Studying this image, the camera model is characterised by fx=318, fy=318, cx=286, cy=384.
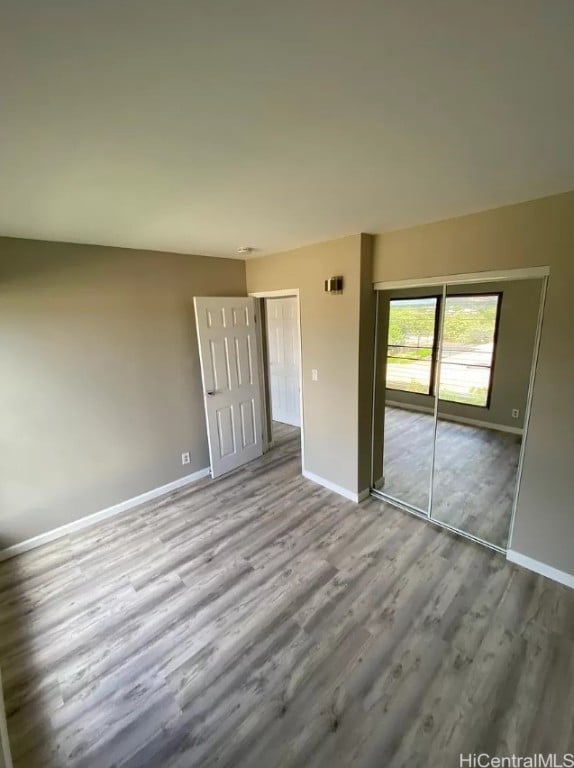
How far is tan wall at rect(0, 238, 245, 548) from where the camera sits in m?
2.51

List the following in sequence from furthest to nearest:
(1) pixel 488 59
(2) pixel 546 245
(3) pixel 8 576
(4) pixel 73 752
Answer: (3) pixel 8 576, (2) pixel 546 245, (4) pixel 73 752, (1) pixel 488 59

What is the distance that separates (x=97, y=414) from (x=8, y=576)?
1346 mm

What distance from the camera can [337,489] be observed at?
3.32 m

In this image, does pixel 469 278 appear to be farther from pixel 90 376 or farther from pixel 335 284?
pixel 90 376

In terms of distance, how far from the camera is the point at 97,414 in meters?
2.91

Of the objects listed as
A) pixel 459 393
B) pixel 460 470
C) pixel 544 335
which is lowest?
pixel 460 470

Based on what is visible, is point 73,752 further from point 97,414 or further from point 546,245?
point 546,245

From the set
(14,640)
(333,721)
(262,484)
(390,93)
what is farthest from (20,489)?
(390,93)

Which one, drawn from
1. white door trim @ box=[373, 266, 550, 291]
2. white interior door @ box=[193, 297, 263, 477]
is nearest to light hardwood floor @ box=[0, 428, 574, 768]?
white interior door @ box=[193, 297, 263, 477]

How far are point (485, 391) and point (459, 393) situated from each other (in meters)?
0.20

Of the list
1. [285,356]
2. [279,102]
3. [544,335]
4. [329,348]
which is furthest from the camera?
[285,356]

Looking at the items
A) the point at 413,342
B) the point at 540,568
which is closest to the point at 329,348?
the point at 413,342

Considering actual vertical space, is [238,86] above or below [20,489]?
above

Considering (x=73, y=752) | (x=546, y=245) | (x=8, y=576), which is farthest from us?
(x=8, y=576)
